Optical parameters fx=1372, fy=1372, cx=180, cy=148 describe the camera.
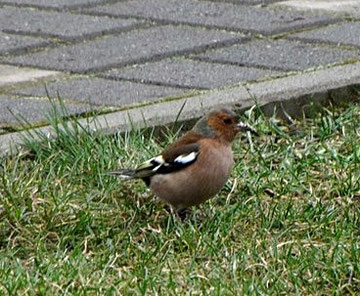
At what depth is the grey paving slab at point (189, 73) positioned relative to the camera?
22.4 ft

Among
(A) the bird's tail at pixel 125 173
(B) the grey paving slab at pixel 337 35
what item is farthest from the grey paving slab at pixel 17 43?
(A) the bird's tail at pixel 125 173

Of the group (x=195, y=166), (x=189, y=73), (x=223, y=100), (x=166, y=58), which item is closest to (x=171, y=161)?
(x=195, y=166)

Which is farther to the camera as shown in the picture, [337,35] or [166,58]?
[337,35]

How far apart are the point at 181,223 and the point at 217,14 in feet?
11.0

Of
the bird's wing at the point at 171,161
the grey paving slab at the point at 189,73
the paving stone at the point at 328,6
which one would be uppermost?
the bird's wing at the point at 171,161

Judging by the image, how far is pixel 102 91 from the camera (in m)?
6.70

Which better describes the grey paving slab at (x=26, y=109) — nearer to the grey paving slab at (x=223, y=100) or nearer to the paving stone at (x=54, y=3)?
the grey paving slab at (x=223, y=100)

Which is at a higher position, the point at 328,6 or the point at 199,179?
the point at 199,179

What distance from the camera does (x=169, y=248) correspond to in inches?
194

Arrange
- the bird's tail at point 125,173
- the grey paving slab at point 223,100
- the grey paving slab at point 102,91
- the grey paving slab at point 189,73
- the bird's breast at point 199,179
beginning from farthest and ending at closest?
the grey paving slab at point 189,73 < the grey paving slab at point 102,91 < the grey paving slab at point 223,100 < the bird's tail at point 125,173 < the bird's breast at point 199,179

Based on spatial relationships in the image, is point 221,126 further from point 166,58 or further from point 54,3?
point 54,3

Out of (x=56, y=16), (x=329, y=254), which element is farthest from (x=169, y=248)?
(x=56, y=16)

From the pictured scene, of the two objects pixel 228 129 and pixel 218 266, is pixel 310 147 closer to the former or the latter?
pixel 228 129

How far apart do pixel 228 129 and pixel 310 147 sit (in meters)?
0.77
